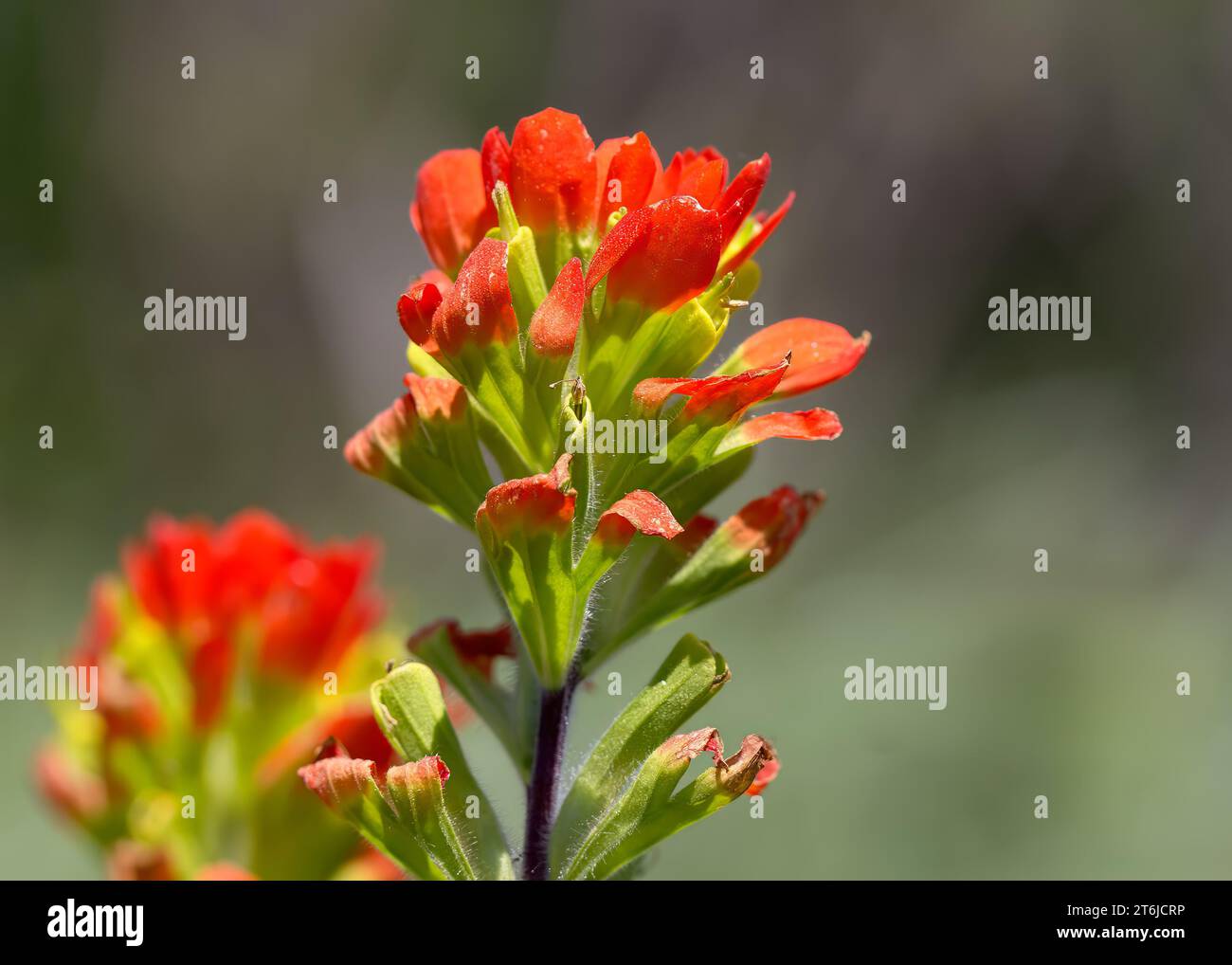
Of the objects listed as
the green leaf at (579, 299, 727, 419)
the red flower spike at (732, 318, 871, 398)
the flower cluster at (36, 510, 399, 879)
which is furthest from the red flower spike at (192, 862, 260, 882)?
the red flower spike at (732, 318, 871, 398)

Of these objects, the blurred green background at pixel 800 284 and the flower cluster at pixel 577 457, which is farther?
the blurred green background at pixel 800 284

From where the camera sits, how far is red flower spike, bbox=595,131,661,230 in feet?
3.94

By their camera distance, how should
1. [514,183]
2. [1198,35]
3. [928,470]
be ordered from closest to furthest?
[514,183]
[928,470]
[1198,35]

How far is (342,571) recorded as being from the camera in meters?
2.09

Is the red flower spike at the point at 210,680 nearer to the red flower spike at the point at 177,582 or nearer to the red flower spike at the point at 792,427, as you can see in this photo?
the red flower spike at the point at 177,582

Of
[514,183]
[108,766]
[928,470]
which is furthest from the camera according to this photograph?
[928,470]

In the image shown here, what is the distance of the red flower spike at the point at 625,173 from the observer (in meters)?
1.20

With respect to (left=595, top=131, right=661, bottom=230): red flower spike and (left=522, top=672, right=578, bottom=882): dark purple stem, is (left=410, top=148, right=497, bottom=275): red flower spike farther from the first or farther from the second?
(left=522, top=672, right=578, bottom=882): dark purple stem

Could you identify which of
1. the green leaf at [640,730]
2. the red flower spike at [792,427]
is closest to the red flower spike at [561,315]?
the red flower spike at [792,427]

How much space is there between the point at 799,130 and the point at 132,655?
807cm

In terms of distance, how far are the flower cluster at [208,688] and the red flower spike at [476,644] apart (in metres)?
0.63

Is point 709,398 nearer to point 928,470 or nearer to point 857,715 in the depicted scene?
point 857,715
